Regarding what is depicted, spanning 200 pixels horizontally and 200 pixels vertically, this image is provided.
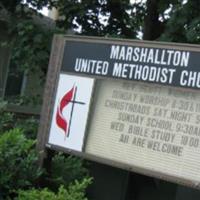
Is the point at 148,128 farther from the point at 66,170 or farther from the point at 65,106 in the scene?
the point at 66,170

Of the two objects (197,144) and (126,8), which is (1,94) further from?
(197,144)

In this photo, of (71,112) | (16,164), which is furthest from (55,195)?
(71,112)

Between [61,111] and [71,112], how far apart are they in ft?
0.50

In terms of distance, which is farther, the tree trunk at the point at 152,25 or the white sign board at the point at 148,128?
the tree trunk at the point at 152,25

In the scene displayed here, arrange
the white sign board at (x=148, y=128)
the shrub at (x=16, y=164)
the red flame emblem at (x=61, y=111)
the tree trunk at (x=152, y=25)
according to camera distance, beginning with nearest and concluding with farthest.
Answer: the white sign board at (x=148, y=128), the shrub at (x=16, y=164), the red flame emblem at (x=61, y=111), the tree trunk at (x=152, y=25)

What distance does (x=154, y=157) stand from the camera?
5219 mm

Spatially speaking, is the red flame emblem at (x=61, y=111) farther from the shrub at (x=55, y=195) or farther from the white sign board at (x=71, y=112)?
the shrub at (x=55, y=195)

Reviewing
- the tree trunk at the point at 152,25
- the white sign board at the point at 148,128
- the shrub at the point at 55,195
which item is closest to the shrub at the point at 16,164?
the shrub at the point at 55,195

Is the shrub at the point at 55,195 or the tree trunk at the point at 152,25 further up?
the tree trunk at the point at 152,25

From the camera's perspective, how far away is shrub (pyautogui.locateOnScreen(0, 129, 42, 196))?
18.3ft

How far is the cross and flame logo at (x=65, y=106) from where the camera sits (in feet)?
19.2

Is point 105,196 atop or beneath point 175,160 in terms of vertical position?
beneath

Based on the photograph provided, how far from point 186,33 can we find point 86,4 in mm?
2464

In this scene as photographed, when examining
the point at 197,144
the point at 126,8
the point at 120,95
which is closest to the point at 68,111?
the point at 120,95
